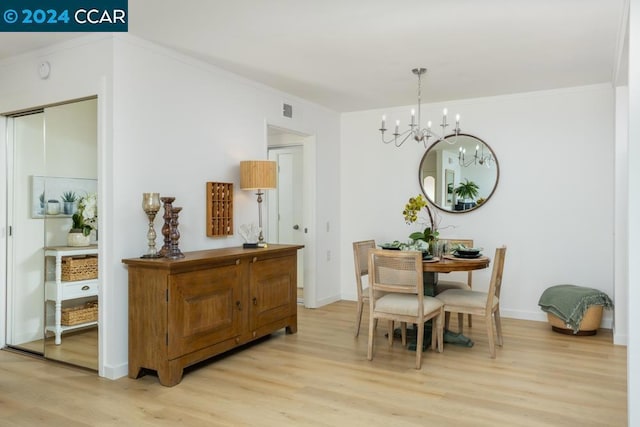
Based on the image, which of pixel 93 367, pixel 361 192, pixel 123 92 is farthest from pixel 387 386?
pixel 361 192

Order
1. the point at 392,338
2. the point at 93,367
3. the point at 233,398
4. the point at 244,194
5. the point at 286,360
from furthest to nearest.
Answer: the point at 244,194
the point at 392,338
the point at 286,360
the point at 93,367
the point at 233,398

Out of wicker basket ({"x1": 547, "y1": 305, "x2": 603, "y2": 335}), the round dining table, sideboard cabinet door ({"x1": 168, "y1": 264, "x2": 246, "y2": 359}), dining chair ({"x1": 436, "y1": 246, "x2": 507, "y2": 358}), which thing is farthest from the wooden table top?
sideboard cabinet door ({"x1": 168, "y1": 264, "x2": 246, "y2": 359})

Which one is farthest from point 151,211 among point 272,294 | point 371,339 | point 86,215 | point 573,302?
point 573,302

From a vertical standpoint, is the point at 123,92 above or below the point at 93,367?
above

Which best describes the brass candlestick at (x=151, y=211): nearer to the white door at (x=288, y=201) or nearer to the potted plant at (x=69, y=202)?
the potted plant at (x=69, y=202)

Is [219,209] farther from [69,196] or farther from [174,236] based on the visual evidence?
[69,196]

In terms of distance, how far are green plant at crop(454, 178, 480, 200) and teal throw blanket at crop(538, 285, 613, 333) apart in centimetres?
132

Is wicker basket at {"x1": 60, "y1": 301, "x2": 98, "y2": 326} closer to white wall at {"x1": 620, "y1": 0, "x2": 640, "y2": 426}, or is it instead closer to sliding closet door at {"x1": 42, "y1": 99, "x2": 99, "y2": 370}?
sliding closet door at {"x1": 42, "y1": 99, "x2": 99, "y2": 370}

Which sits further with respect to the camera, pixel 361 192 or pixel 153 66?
pixel 361 192

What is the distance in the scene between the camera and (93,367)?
356 cm

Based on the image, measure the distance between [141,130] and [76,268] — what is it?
50.3 inches

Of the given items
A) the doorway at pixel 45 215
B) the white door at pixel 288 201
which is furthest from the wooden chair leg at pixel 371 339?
the white door at pixel 288 201

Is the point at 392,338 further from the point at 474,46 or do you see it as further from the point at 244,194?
the point at 474,46

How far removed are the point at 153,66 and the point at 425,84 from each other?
2.57 meters
